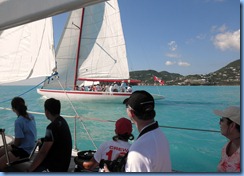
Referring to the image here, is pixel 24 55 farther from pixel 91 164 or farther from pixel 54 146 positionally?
pixel 91 164

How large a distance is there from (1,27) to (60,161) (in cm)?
116

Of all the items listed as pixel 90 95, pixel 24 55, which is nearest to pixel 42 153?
pixel 24 55

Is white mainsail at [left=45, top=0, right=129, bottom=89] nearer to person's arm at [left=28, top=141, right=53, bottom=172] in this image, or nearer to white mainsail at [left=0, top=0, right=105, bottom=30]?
person's arm at [left=28, top=141, right=53, bottom=172]

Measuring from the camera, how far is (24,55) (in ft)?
7.89

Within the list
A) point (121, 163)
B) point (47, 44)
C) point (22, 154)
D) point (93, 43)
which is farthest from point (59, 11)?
point (93, 43)

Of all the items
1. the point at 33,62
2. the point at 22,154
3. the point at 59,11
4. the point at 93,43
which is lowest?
the point at 22,154

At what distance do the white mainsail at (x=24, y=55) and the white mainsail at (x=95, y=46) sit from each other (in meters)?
22.2

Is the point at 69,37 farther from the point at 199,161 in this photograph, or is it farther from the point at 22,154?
the point at 22,154

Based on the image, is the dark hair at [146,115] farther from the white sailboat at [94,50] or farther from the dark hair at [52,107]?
the white sailboat at [94,50]

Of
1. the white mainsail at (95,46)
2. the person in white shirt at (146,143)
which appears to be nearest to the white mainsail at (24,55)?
the person in white shirt at (146,143)

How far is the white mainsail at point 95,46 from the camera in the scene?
24578 mm

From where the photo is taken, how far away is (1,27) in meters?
1.49

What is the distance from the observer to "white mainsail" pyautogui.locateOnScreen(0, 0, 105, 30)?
1289mm

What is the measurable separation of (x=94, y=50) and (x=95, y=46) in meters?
0.43
